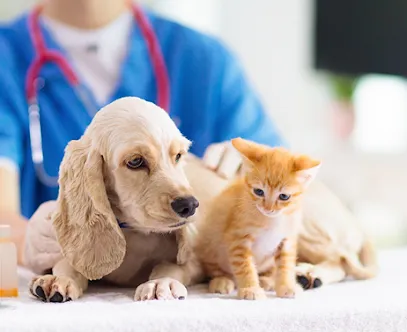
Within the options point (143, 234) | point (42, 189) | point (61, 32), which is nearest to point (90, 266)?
point (143, 234)

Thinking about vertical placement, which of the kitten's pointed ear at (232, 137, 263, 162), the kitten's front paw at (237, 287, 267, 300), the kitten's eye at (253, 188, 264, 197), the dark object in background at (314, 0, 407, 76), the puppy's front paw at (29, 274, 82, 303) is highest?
the dark object in background at (314, 0, 407, 76)

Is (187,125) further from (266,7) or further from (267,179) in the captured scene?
(266,7)

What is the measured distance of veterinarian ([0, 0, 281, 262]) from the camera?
159 centimetres

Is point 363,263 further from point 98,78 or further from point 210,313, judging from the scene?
point 98,78

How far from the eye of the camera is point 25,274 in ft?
3.66

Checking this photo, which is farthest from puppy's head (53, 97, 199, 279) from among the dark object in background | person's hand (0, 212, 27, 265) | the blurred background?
the dark object in background

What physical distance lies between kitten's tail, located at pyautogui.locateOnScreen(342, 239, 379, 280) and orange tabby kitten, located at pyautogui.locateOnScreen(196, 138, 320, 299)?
14 cm

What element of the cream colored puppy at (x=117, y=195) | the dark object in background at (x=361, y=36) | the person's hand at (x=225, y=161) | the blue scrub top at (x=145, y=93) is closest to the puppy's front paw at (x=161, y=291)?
the cream colored puppy at (x=117, y=195)

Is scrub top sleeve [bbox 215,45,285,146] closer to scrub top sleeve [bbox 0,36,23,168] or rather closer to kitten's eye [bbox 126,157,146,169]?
scrub top sleeve [bbox 0,36,23,168]

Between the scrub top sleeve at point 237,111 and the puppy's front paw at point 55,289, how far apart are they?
0.65 meters

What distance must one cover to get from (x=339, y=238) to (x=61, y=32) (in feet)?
2.83

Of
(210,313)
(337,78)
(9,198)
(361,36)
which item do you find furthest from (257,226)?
(337,78)

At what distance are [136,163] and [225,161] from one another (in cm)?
30

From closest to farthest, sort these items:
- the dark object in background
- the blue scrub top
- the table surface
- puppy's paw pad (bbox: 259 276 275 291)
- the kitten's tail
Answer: the table surface
puppy's paw pad (bbox: 259 276 275 291)
the kitten's tail
the blue scrub top
the dark object in background
